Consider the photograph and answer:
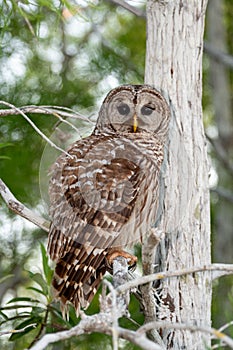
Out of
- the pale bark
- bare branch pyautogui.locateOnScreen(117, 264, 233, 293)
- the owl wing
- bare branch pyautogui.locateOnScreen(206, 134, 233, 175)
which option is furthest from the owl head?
the pale bark

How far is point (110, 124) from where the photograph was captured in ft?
9.12

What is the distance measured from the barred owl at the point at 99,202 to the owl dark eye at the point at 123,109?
106mm

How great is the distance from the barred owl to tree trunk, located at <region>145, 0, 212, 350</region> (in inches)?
2.2

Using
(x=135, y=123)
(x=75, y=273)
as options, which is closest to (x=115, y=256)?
(x=75, y=273)

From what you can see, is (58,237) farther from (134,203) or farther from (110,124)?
(110,124)

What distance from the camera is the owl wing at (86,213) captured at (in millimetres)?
2369

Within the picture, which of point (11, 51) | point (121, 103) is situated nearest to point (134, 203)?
point (121, 103)

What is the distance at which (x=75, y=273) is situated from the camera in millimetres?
2365

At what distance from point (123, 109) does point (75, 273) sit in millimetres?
666

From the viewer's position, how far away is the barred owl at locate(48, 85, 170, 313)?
2.37 m

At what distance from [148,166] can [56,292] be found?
0.47 meters

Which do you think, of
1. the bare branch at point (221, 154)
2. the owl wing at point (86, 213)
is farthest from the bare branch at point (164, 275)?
the bare branch at point (221, 154)

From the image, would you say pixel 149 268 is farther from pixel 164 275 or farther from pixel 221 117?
pixel 221 117

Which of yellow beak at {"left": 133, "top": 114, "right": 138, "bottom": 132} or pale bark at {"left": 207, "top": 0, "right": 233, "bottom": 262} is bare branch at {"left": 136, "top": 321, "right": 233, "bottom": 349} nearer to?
yellow beak at {"left": 133, "top": 114, "right": 138, "bottom": 132}
